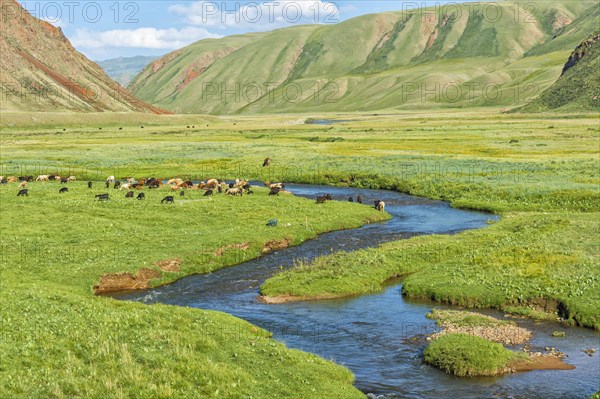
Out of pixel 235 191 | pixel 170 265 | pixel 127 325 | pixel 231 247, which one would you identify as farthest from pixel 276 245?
pixel 127 325

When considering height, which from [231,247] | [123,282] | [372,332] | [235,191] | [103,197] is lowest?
[372,332]

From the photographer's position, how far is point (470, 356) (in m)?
22.9

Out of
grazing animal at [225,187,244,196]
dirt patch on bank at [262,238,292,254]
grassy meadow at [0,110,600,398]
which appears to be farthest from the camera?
grazing animal at [225,187,244,196]

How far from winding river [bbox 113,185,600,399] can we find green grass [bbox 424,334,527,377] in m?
0.39

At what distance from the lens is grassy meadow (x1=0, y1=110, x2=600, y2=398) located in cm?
1952

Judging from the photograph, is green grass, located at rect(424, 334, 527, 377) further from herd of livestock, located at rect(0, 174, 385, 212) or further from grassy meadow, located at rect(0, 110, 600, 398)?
herd of livestock, located at rect(0, 174, 385, 212)

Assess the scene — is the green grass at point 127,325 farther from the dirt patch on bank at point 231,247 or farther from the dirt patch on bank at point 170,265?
the dirt patch on bank at point 170,265

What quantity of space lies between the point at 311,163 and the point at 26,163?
41.9 m

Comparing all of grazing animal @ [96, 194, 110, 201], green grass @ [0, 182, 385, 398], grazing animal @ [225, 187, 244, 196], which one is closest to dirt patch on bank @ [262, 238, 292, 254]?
green grass @ [0, 182, 385, 398]

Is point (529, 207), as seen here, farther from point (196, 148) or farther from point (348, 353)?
point (196, 148)

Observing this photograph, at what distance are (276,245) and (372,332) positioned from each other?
18096mm

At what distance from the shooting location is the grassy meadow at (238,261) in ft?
64.0

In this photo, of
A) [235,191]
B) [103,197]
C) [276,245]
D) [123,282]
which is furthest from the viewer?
[235,191]

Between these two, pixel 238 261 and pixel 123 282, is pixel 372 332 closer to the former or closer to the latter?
pixel 238 261
